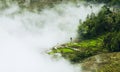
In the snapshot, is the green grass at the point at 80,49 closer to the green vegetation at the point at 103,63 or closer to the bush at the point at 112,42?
the bush at the point at 112,42

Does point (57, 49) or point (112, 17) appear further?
point (112, 17)

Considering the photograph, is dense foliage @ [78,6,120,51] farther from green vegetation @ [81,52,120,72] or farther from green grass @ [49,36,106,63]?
green vegetation @ [81,52,120,72]

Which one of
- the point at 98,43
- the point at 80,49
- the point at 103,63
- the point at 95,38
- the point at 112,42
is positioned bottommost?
the point at 103,63

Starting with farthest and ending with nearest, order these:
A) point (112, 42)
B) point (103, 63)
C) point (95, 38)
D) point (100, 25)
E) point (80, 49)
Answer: point (100, 25) < point (95, 38) < point (80, 49) < point (112, 42) < point (103, 63)

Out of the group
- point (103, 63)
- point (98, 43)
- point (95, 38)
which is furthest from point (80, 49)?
point (103, 63)

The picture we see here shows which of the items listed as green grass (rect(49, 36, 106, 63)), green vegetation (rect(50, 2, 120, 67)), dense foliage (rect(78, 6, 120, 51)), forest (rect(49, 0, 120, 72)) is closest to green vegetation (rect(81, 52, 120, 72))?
forest (rect(49, 0, 120, 72))

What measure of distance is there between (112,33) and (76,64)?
82.6 feet

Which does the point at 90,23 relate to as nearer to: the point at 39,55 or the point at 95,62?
the point at 39,55

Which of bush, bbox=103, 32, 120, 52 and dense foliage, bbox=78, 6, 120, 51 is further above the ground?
dense foliage, bbox=78, 6, 120, 51

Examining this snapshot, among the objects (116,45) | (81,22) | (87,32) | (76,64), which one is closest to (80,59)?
(76,64)

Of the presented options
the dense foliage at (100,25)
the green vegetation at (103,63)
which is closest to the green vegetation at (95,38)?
the dense foliage at (100,25)

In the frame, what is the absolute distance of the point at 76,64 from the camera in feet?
491

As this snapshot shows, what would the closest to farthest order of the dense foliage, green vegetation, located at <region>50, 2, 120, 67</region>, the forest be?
the forest < green vegetation, located at <region>50, 2, 120, 67</region> < the dense foliage

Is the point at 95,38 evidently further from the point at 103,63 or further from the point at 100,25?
the point at 103,63
